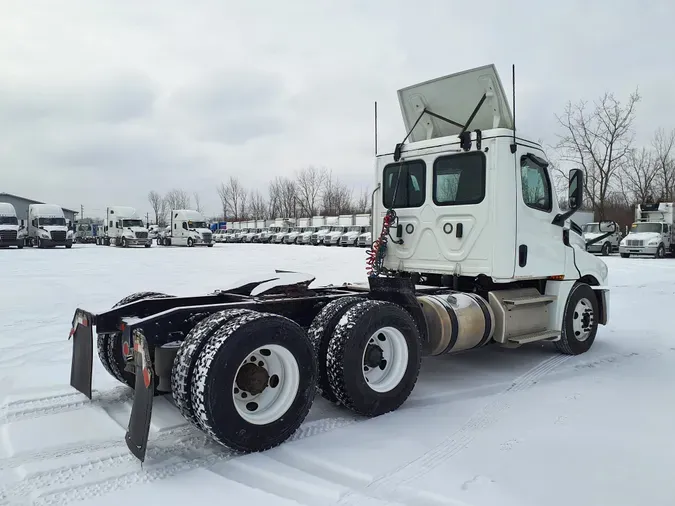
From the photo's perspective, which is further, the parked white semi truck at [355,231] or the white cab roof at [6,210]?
the parked white semi truck at [355,231]

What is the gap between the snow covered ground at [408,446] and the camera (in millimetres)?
3277

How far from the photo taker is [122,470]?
3549mm

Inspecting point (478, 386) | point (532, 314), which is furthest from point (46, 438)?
point (532, 314)

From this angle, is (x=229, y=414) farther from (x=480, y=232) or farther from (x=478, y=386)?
(x=480, y=232)

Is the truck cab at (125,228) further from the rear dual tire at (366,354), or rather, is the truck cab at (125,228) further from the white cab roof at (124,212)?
the rear dual tire at (366,354)

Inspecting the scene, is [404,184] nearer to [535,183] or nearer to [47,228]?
[535,183]

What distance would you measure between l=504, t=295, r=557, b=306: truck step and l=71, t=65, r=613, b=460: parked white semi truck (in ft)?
0.06

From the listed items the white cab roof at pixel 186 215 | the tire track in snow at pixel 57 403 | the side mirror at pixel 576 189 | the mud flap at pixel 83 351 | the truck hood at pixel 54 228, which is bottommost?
the tire track in snow at pixel 57 403

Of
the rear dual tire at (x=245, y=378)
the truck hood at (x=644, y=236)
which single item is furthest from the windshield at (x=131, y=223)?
the rear dual tire at (x=245, y=378)

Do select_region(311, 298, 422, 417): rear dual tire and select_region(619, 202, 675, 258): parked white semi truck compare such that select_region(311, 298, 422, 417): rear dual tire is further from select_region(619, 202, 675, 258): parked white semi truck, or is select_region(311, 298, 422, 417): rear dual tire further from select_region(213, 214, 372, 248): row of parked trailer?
select_region(213, 214, 372, 248): row of parked trailer

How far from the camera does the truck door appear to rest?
6.08 meters

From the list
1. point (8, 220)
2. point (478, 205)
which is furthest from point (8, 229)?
point (478, 205)

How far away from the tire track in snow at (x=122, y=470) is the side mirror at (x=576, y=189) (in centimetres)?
406

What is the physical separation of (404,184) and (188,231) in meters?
39.8
